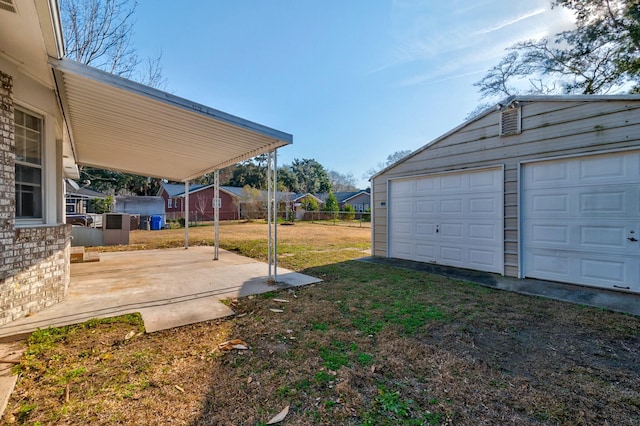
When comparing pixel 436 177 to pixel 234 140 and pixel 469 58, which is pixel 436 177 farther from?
pixel 234 140

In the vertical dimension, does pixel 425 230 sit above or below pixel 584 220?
below

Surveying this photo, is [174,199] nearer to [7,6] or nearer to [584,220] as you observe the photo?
[7,6]

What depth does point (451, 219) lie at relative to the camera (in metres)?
6.50

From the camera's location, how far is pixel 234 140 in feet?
16.6

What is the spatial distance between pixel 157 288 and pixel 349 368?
395 centimetres

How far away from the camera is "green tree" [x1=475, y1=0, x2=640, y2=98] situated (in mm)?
9422

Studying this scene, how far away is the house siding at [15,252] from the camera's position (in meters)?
3.14

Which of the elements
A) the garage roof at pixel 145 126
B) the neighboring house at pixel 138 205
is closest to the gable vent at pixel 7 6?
the garage roof at pixel 145 126

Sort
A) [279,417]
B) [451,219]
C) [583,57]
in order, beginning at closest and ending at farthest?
[279,417], [451,219], [583,57]

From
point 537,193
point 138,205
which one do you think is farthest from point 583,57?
point 138,205

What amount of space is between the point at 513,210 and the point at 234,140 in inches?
218

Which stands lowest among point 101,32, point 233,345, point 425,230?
point 233,345

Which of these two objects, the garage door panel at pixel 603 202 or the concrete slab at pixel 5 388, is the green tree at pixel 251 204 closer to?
the garage door panel at pixel 603 202

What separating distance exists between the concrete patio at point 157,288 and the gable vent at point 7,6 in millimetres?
3091
